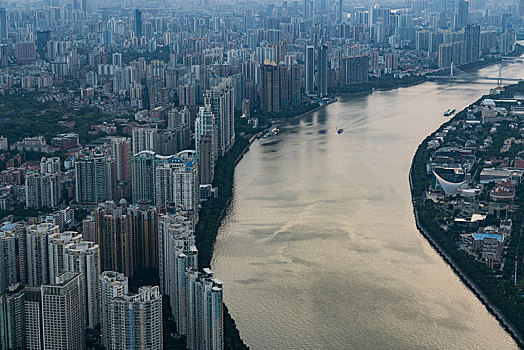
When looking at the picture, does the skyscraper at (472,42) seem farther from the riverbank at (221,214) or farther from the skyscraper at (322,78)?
the riverbank at (221,214)

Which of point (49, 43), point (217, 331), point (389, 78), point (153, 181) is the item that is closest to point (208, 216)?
point (153, 181)

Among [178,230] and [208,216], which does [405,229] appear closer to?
[208,216]

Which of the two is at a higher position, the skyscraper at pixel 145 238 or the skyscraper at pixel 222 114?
the skyscraper at pixel 222 114

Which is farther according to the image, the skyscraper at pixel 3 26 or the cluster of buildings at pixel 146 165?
the skyscraper at pixel 3 26

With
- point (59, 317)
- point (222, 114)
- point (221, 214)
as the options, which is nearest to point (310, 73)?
point (222, 114)

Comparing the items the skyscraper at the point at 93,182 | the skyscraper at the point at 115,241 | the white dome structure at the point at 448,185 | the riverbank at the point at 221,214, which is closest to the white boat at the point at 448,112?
the riverbank at the point at 221,214

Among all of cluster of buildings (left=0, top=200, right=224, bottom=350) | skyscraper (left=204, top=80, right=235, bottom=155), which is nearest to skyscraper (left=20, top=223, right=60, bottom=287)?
cluster of buildings (left=0, top=200, right=224, bottom=350)

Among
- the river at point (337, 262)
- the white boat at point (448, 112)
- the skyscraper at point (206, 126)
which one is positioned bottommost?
the river at point (337, 262)
